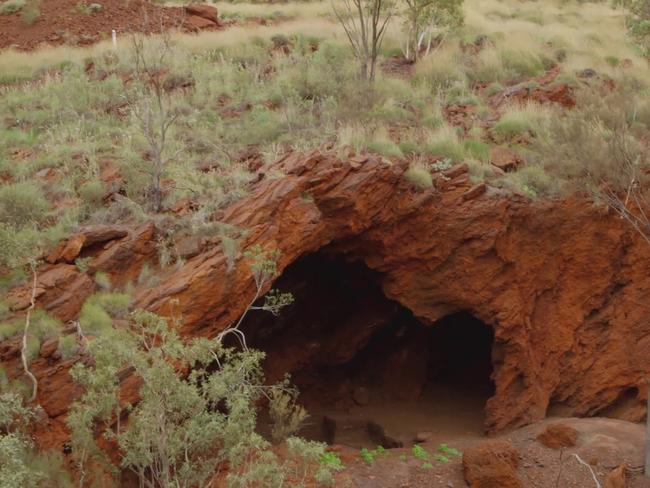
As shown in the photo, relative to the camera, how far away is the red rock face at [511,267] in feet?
36.6

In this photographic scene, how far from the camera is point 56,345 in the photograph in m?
8.52

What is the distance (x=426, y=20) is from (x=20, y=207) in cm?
1197

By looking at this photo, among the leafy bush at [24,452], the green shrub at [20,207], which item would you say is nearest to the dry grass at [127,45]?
the green shrub at [20,207]

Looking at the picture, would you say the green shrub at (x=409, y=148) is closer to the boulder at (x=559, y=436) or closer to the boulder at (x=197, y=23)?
the boulder at (x=559, y=436)

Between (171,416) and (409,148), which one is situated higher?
(409,148)

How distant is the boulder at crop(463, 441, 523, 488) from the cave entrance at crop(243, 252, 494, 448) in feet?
9.84

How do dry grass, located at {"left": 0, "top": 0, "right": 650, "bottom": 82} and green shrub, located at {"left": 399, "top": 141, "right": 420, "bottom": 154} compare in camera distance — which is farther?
dry grass, located at {"left": 0, "top": 0, "right": 650, "bottom": 82}

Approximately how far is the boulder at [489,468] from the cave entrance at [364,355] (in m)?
3.00

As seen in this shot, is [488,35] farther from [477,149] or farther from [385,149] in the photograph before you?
[385,149]

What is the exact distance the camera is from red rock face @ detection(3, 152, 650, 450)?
11.2m

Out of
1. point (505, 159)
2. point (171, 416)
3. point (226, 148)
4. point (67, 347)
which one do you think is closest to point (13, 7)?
point (226, 148)

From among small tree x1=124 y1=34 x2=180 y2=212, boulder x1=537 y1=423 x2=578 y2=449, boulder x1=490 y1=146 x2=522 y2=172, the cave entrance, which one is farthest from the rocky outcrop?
boulder x1=537 y1=423 x2=578 y2=449

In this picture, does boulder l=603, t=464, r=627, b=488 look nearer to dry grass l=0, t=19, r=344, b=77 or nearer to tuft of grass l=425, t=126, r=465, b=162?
tuft of grass l=425, t=126, r=465, b=162

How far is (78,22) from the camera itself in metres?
20.9
